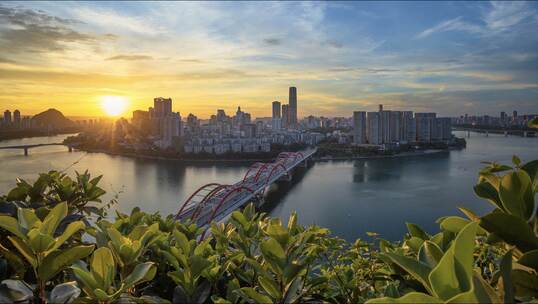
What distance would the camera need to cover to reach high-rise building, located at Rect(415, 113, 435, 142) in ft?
79.0

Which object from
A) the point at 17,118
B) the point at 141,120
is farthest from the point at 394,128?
the point at 17,118

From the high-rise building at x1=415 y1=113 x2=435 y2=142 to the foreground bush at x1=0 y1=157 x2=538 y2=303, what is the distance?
24.9 m

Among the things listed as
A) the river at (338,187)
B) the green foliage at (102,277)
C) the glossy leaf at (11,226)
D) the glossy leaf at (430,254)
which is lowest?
the river at (338,187)

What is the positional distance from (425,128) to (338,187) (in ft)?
49.9

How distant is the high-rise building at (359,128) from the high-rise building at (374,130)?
26cm

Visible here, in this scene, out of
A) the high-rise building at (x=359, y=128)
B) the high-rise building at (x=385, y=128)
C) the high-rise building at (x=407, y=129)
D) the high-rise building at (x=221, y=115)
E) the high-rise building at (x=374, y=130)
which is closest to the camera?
the high-rise building at (x=374, y=130)

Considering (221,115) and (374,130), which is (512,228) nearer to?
(374,130)

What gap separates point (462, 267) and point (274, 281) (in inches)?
9.6

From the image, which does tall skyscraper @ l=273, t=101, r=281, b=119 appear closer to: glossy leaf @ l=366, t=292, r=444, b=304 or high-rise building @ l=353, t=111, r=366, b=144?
high-rise building @ l=353, t=111, r=366, b=144

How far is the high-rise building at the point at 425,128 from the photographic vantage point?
24.1 m

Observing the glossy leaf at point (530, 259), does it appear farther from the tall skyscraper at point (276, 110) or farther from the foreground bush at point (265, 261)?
the tall skyscraper at point (276, 110)

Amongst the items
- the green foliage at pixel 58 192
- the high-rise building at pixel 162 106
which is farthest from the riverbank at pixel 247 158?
the green foliage at pixel 58 192

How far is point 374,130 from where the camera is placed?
2352cm

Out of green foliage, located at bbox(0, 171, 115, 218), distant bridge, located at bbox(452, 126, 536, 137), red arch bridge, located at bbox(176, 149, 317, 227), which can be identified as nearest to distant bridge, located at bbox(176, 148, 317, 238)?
red arch bridge, located at bbox(176, 149, 317, 227)
